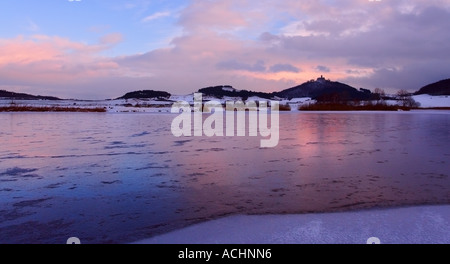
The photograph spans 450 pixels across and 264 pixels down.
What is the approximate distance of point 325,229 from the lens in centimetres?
354

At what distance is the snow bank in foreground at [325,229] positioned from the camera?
10.8 feet

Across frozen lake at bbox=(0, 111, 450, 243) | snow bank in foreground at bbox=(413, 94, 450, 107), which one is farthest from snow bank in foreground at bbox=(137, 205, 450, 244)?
snow bank in foreground at bbox=(413, 94, 450, 107)

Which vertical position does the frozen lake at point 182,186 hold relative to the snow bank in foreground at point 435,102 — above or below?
below

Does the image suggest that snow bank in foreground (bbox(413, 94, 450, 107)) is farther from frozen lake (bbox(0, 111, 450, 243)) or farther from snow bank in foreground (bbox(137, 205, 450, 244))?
snow bank in foreground (bbox(137, 205, 450, 244))

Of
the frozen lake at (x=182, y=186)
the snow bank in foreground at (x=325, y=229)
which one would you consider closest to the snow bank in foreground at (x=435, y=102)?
the frozen lake at (x=182, y=186)

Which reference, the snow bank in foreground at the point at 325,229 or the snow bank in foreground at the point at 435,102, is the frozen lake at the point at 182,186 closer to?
the snow bank in foreground at the point at 325,229

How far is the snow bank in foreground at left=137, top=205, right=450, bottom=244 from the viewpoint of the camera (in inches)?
129

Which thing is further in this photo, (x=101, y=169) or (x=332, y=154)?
(x=332, y=154)

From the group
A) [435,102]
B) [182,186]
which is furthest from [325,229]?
[435,102]

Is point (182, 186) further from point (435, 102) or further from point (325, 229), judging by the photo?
point (435, 102)
